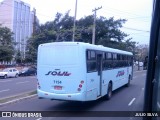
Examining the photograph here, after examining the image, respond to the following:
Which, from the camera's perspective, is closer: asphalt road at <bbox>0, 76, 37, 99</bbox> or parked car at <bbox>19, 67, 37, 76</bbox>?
asphalt road at <bbox>0, 76, 37, 99</bbox>

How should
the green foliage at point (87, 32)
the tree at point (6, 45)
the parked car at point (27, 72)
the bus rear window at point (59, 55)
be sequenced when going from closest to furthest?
the bus rear window at point (59, 55), the parked car at point (27, 72), the tree at point (6, 45), the green foliage at point (87, 32)

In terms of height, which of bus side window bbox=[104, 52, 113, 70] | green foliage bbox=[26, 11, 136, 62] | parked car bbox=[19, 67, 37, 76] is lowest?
parked car bbox=[19, 67, 37, 76]

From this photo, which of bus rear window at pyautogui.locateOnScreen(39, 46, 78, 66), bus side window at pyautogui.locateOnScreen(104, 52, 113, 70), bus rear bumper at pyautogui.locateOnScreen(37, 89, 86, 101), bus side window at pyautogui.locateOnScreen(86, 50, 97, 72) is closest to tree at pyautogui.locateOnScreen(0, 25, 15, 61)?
bus side window at pyautogui.locateOnScreen(104, 52, 113, 70)

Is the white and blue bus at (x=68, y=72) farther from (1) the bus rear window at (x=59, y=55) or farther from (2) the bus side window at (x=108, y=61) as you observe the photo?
(2) the bus side window at (x=108, y=61)

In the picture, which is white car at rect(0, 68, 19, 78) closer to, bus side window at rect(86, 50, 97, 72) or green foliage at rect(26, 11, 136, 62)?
green foliage at rect(26, 11, 136, 62)

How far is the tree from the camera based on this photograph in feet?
160

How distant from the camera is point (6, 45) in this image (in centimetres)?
4966

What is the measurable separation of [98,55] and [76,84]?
8.33ft

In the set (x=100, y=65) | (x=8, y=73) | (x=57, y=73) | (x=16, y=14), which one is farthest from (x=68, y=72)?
(x=16, y=14)

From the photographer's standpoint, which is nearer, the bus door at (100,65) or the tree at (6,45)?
the bus door at (100,65)

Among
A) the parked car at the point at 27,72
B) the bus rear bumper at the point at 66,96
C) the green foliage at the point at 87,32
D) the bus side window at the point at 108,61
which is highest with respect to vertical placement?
the green foliage at the point at 87,32

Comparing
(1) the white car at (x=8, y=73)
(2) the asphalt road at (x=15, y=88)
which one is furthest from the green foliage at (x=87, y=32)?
(2) the asphalt road at (x=15, y=88)

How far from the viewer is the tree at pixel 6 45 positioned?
160 ft

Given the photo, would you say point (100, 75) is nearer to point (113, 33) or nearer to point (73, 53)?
point (73, 53)
